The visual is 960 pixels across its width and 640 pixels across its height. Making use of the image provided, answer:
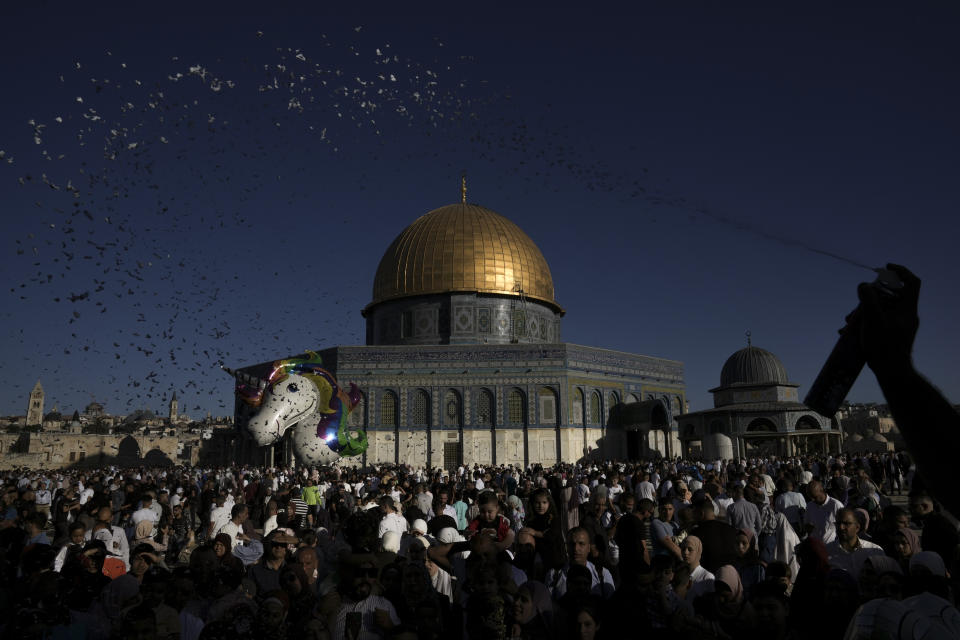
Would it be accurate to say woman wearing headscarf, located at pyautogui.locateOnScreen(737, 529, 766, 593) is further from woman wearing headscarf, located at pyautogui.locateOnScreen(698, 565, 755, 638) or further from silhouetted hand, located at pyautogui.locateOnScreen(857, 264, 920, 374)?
silhouetted hand, located at pyautogui.locateOnScreen(857, 264, 920, 374)

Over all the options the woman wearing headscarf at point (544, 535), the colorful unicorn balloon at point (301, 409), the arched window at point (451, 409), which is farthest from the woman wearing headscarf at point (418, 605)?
the arched window at point (451, 409)

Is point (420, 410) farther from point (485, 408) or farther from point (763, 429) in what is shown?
point (763, 429)

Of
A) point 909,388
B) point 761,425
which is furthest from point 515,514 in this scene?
point 761,425

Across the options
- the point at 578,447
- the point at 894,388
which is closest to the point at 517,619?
the point at 894,388

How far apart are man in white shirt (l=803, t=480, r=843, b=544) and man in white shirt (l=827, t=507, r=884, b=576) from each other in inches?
56.0

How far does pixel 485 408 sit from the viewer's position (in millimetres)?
34625

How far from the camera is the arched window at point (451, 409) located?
34.3m

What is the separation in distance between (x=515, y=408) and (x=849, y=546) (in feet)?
96.2

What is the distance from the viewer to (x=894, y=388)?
1.59 m

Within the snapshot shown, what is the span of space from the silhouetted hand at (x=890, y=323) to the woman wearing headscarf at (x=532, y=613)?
9.53 feet

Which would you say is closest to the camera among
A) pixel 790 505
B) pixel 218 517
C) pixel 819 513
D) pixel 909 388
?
pixel 909 388

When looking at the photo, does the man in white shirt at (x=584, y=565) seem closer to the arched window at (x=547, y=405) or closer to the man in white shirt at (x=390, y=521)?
the man in white shirt at (x=390, y=521)

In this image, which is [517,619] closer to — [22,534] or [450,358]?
[22,534]

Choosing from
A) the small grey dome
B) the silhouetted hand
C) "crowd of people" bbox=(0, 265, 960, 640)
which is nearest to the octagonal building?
the small grey dome
